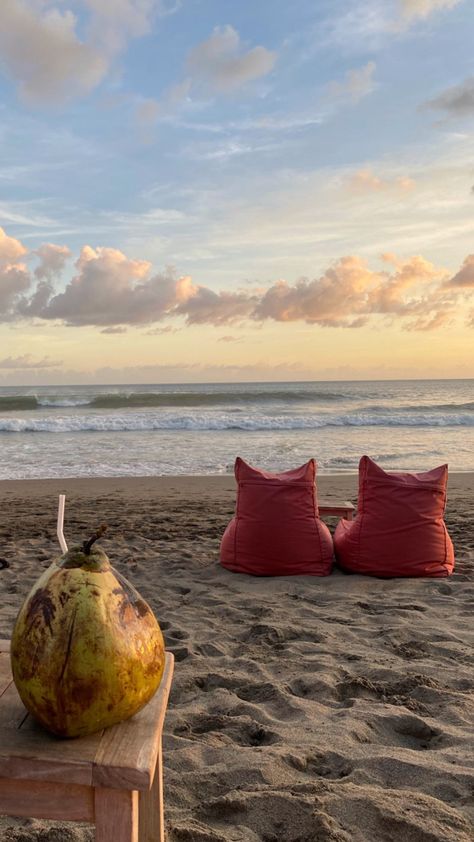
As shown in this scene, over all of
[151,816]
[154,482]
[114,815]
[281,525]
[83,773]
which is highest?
[83,773]

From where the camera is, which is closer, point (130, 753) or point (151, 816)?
point (130, 753)

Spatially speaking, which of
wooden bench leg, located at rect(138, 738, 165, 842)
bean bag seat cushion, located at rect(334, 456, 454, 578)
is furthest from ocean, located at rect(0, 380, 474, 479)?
wooden bench leg, located at rect(138, 738, 165, 842)

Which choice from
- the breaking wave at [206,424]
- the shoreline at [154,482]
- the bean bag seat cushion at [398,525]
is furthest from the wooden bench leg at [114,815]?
the breaking wave at [206,424]

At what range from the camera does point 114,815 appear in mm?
1192

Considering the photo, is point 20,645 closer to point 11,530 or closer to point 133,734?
point 133,734

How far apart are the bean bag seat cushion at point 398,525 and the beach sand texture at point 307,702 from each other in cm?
16

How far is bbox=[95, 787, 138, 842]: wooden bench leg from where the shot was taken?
1185mm

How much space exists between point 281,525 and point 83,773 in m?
3.91

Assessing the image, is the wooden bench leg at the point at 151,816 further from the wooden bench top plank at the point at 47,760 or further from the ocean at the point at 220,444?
the ocean at the point at 220,444

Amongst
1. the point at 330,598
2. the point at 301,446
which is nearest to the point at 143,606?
the point at 330,598

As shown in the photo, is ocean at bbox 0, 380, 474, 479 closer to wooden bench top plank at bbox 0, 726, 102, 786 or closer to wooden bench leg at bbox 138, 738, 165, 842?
wooden bench leg at bbox 138, 738, 165, 842

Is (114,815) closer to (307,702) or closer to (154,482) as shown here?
(307,702)

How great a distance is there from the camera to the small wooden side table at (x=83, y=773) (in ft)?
3.77

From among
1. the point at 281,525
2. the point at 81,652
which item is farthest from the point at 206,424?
the point at 81,652
